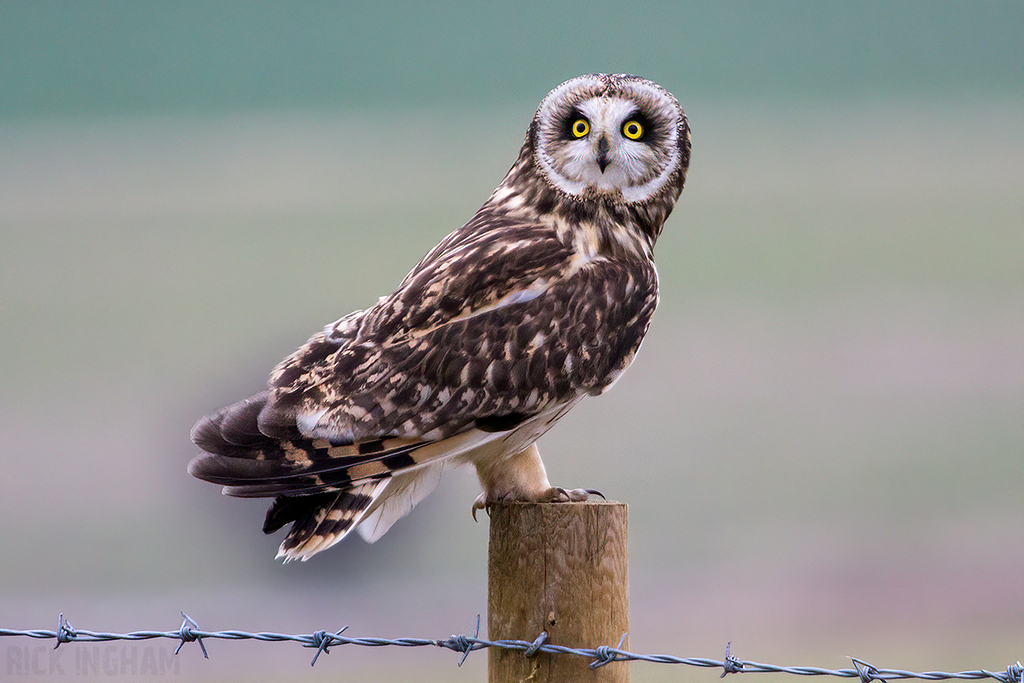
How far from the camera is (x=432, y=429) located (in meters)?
2.54

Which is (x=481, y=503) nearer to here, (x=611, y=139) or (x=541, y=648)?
(x=541, y=648)

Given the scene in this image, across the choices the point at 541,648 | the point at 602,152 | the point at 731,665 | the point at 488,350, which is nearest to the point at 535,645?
the point at 541,648

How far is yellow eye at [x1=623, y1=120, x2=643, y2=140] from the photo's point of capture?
8.95ft

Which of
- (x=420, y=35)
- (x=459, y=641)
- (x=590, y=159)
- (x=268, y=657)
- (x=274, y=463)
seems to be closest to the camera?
(x=459, y=641)

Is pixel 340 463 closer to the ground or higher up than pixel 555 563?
higher up

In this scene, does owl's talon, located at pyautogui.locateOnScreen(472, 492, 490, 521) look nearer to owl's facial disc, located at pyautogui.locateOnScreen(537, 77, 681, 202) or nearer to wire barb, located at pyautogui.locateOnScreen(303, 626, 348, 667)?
wire barb, located at pyautogui.locateOnScreen(303, 626, 348, 667)

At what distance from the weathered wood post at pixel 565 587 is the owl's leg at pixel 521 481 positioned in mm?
553

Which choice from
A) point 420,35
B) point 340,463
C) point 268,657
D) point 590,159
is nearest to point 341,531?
point 340,463

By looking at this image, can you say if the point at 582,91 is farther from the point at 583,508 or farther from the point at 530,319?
the point at 583,508

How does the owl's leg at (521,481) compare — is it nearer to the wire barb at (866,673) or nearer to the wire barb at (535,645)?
the wire barb at (535,645)

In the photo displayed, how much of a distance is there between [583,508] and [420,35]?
175ft

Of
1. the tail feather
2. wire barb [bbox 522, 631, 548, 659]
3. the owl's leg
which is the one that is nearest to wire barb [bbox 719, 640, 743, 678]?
wire barb [bbox 522, 631, 548, 659]

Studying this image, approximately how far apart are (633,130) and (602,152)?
111mm

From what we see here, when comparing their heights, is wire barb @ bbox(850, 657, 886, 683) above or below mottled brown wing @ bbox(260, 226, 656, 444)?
below
